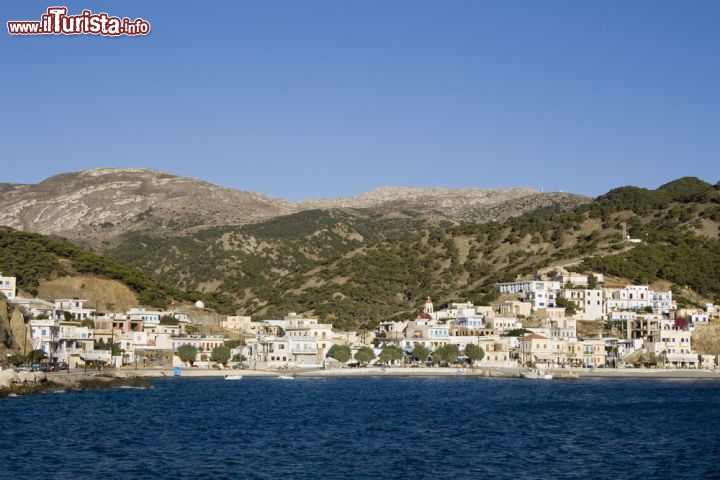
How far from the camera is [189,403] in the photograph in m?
78.1

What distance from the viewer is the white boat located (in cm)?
11781

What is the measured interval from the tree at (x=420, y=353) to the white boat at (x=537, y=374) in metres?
12.4

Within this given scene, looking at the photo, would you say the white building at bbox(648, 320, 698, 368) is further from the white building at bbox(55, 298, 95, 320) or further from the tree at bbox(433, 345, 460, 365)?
the white building at bbox(55, 298, 95, 320)

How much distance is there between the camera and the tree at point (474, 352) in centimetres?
12556

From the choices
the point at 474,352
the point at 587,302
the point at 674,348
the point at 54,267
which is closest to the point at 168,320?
the point at 54,267

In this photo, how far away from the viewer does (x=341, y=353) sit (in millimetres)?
123938

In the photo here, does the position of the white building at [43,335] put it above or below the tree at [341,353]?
above

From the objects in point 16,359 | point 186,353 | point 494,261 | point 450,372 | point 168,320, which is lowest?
point 450,372

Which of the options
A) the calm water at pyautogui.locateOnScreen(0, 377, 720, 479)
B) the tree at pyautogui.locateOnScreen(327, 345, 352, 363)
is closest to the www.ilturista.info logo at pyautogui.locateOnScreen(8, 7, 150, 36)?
the calm water at pyautogui.locateOnScreen(0, 377, 720, 479)

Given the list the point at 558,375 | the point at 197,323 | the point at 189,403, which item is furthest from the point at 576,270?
the point at 189,403

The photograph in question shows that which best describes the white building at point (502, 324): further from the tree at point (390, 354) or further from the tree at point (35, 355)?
the tree at point (35, 355)

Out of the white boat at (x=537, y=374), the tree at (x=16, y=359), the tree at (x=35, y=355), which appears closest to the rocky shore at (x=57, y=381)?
the tree at (x=16, y=359)

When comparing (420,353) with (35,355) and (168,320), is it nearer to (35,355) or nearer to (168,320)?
(168,320)

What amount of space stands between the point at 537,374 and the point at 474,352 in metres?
9.02
